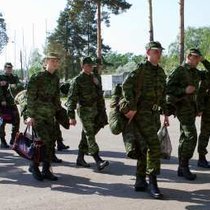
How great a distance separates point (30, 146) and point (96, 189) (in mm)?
1273

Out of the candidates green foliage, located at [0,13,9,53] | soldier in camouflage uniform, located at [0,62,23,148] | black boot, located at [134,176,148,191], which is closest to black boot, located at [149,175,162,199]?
black boot, located at [134,176,148,191]

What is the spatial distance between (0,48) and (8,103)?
3609 inches

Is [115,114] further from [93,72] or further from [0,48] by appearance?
[0,48]

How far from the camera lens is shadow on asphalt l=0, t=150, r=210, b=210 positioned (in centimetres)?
690

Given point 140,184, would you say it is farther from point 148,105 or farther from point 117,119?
point 148,105

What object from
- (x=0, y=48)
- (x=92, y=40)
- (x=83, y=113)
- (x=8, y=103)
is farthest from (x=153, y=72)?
(x=0, y=48)

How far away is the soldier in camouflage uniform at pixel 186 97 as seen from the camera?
8039mm

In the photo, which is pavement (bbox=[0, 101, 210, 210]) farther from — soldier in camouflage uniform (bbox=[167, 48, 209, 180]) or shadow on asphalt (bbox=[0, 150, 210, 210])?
soldier in camouflage uniform (bbox=[167, 48, 209, 180])

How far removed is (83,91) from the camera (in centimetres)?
889

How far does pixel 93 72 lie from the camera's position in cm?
924

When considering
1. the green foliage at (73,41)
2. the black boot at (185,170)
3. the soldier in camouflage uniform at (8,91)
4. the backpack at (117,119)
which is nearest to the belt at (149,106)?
the backpack at (117,119)

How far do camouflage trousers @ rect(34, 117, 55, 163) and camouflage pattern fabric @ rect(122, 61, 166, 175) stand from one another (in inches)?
63.4

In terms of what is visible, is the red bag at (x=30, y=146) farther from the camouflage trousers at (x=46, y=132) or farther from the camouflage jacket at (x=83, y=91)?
the camouflage jacket at (x=83, y=91)

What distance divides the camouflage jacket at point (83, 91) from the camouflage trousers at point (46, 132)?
2.12 feet
